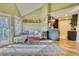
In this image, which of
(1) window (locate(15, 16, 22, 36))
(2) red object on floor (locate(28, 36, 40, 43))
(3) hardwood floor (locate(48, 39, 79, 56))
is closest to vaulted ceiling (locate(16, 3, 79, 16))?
(1) window (locate(15, 16, 22, 36))

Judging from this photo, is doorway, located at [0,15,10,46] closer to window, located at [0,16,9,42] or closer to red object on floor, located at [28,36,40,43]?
window, located at [0,16,9,42]

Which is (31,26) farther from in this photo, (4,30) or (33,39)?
(4,30)

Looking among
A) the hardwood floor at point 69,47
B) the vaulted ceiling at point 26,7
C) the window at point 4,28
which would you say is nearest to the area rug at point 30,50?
the hardwood floor at point 69,47

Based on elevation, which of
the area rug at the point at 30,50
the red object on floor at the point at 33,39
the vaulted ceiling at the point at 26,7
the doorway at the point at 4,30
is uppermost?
the vaulted ceiling at the point at 26,7

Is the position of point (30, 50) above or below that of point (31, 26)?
below

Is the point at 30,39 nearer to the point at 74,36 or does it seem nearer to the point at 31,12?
the point at 31,12

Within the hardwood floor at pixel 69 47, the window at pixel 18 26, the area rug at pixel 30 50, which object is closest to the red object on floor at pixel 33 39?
the area rug at pixel 30 50

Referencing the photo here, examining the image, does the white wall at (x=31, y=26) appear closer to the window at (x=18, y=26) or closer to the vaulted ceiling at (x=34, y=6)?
the window at (x=18, y=26)

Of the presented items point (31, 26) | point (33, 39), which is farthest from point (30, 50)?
point (31, 26)

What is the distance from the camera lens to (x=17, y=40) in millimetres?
3367

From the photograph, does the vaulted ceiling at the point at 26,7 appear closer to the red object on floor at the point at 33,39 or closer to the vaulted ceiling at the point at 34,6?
the vaulted ceiling at the point at 34,6

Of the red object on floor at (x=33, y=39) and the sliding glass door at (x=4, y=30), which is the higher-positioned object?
the sliding glass door at (x=4, y=30)

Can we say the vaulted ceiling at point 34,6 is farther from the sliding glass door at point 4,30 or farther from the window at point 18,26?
the sliding glass door at point 4,30

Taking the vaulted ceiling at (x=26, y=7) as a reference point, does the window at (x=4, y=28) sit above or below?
below
